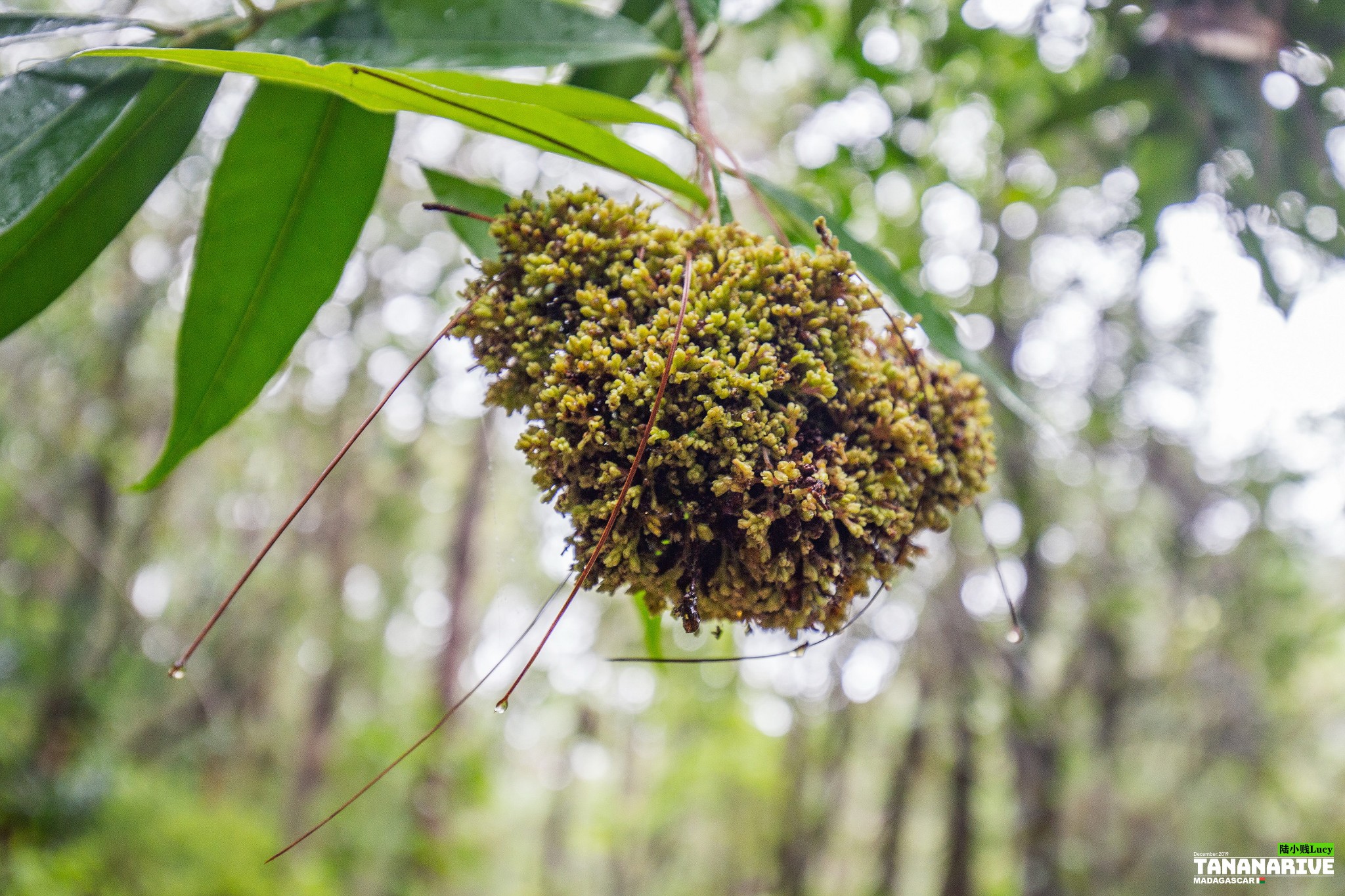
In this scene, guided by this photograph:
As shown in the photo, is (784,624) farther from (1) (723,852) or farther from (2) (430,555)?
(2) (430,555)

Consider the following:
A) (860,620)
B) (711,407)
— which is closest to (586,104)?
(711,407)

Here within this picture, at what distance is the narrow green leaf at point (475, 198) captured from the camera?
908 mm

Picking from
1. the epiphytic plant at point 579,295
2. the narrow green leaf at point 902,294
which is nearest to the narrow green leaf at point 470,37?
the epiphytic plant at point 579,295

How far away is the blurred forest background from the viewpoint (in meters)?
1.88

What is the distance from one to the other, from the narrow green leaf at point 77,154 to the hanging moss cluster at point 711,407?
18.0 inches

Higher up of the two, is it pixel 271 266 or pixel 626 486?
pixel 271 266

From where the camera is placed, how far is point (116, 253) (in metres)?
5.17

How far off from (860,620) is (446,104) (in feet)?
12.1

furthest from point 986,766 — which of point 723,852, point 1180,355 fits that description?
point 723,852

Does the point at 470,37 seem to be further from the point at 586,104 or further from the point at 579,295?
the point at 579,295

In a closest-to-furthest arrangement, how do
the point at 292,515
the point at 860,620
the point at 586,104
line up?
the point at 292,515, the point at 586,104, the point at 860,620

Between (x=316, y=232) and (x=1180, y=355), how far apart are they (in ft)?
16.7

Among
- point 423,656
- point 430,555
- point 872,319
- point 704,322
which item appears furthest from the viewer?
point 423,656

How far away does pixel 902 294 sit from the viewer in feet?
3.31
